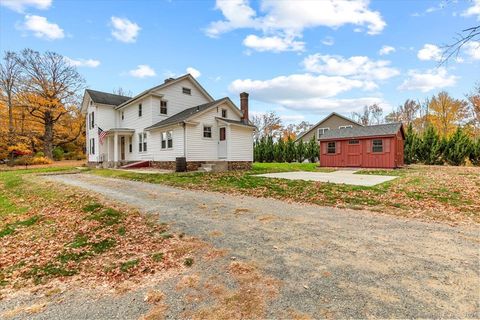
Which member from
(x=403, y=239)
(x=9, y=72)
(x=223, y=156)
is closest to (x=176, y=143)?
(x=223, y=156)

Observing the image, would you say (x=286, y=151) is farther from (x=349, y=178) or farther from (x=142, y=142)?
(x=349, y=178)

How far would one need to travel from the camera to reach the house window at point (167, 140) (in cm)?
1917

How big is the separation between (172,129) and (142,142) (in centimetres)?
471

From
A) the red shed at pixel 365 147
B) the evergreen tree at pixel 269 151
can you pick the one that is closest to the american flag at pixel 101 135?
the evergreen tree at pixel 269 151

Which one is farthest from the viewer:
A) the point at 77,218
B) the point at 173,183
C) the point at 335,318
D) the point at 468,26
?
the point at 173,183

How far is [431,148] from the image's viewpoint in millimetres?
23156

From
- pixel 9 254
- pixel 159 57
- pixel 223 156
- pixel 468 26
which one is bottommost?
pixel 9 254

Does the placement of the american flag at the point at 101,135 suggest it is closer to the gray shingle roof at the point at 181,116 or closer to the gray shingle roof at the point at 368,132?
the gray shingle roof at the point at 181,116

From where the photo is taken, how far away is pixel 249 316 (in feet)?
8.00

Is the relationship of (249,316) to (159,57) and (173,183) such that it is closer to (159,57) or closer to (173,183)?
(173,183)

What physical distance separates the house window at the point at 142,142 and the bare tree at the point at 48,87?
15351 mm

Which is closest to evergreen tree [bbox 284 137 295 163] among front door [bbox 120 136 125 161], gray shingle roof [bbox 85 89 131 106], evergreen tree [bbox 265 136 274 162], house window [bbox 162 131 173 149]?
evergreen tree [bbox 265 136 274 162]

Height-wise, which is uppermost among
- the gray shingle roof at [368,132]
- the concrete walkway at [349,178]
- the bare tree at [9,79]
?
the bare tree at [9,79]

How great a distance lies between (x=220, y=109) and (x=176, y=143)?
4506mm
